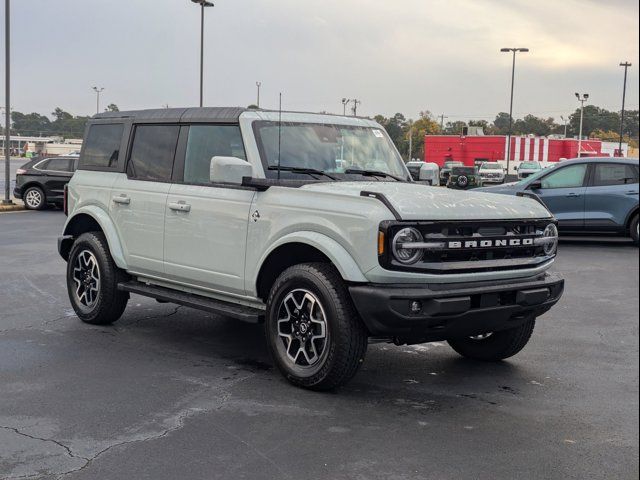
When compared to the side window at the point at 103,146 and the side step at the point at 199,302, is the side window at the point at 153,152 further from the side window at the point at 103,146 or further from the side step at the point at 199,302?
the side step at the point at 199,302

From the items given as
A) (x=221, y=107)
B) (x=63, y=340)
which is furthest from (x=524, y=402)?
(x=63, y=340)

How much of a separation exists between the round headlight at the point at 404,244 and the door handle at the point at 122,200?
10.2 ft

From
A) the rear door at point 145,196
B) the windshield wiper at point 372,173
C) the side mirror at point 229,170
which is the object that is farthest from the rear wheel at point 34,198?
the side mirror at point 229,170

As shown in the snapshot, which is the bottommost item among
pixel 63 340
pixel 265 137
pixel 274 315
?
pixel 63 340

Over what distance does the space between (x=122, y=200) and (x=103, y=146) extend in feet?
2.83

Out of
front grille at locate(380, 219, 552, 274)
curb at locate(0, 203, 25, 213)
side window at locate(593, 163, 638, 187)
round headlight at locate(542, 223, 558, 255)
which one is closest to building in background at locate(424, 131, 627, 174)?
curb at locate(0, 203, 25, 213)

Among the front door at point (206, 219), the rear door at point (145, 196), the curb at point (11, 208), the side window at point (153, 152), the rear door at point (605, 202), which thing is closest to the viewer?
the front door at point (206, 219)

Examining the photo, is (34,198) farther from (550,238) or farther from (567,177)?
(550,238)

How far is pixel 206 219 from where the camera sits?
20.0ft

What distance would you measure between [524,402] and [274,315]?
1.84 meters

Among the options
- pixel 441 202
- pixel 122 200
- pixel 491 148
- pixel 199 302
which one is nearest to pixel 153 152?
pixel 122 200

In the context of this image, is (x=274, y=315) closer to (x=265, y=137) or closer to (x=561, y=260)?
(x=265, y=137)

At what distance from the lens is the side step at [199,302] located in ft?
18.7

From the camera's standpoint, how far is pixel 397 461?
399cm
